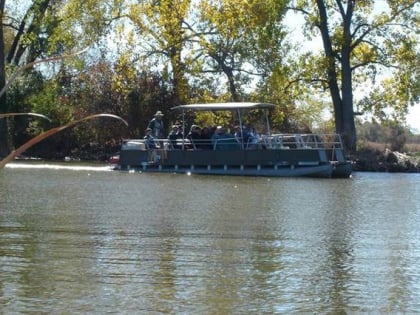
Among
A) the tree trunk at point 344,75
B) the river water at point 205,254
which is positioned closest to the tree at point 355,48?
the tree trunk at point 344,75

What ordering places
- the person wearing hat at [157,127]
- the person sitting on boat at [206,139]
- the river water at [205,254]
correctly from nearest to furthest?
1. the river water at [205,254]
2. the person sitting on boat at [206,139]
3. the person wearing hat at [157,127]

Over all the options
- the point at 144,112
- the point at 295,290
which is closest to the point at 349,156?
the point at 144,112

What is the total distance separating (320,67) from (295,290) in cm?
3927

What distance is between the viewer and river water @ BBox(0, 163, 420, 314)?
8805mm

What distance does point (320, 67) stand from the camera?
48.0 meters

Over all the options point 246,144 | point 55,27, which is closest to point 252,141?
point 246,144

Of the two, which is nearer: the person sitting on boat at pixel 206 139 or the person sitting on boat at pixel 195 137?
the person sitting on boat at pixel 206 139

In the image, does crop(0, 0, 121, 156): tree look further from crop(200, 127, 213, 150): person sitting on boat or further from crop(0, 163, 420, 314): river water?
crop(0, 163, 420, 314): river water

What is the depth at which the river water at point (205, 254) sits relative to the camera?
28.9ft

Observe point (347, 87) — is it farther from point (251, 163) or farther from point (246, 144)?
point (251, 163)

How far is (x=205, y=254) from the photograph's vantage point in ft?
38.9

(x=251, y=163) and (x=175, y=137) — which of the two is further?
(x=175, y=137)

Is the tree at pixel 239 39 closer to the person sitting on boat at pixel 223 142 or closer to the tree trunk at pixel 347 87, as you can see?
the tree trunk at pixel 347 87

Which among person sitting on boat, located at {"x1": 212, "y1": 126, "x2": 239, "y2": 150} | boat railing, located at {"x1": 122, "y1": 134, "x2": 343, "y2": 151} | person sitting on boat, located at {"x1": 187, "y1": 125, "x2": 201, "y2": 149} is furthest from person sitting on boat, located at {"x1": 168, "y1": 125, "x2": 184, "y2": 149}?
person sitting on boat, located at {"x1": 212, "y1": 126, "x2": 239, "y2": 150}
